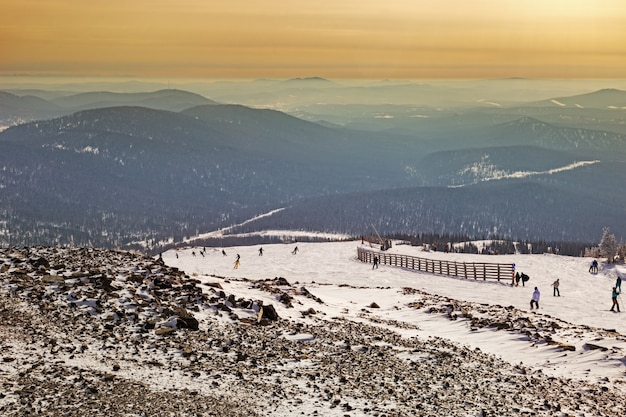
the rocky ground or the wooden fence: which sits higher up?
the rocky ground

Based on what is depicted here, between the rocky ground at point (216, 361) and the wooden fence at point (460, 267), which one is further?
the wooden fence at point (460, 267)

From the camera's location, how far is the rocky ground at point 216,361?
14.4 meters

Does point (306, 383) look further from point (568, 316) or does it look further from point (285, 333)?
point (568, 316)

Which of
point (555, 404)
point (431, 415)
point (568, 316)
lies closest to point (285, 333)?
point (431, 415)

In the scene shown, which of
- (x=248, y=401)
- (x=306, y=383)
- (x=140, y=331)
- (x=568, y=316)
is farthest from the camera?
(x=568, y=316)

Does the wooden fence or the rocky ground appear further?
the wooden fence

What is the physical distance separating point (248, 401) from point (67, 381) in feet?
14.4

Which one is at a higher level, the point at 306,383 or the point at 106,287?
the point at 106,287

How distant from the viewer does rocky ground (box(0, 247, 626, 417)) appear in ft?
47.4

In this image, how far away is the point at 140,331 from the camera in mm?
18891

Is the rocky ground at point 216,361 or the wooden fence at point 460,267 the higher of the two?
the rocky ground at point 216,361

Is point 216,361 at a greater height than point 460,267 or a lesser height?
greater

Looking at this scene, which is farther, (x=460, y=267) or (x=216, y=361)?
(x=460, y=267)

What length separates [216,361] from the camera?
1717cm
